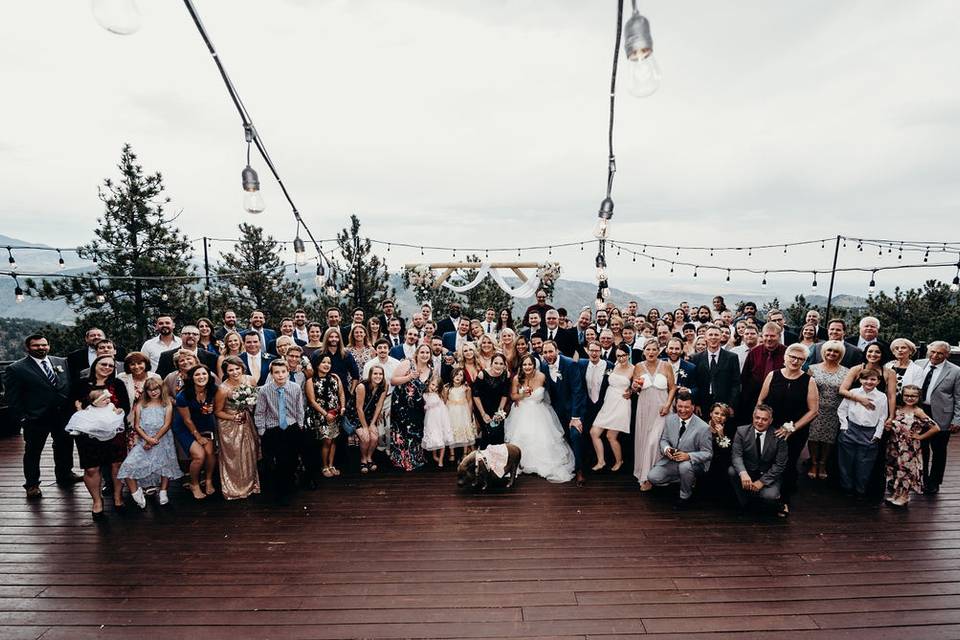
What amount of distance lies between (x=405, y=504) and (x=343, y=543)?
0.80m

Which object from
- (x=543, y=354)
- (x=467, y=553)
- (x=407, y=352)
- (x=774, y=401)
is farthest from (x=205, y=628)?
(x=774, y=401)

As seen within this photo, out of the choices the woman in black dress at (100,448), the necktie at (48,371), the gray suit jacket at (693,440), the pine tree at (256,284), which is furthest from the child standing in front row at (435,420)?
the pine tree at (256,284)

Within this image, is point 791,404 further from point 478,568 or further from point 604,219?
point 478,568

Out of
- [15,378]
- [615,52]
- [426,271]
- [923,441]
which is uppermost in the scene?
[615,52]

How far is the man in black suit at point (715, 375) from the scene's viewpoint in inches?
186

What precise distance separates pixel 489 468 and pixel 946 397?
4.75 metres

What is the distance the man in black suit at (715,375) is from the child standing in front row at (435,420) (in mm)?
2905

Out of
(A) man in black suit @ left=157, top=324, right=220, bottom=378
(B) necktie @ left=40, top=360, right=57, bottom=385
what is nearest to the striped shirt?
(A) man in black suit @ left=157, top=324, right=220, bottom=378

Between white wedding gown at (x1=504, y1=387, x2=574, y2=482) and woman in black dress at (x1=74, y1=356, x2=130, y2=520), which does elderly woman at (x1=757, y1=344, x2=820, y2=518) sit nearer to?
white wedding gown at (x1=504, y1=387, x2=574, y2=482)

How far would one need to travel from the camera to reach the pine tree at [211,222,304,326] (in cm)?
2617

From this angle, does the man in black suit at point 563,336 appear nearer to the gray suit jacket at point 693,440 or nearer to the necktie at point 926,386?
the gray suit jacket at point 693,440

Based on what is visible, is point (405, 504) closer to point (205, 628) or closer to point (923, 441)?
point (205, 628)

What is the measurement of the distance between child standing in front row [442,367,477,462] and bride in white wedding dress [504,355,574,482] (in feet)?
1.56

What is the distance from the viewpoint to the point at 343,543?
3.85m
